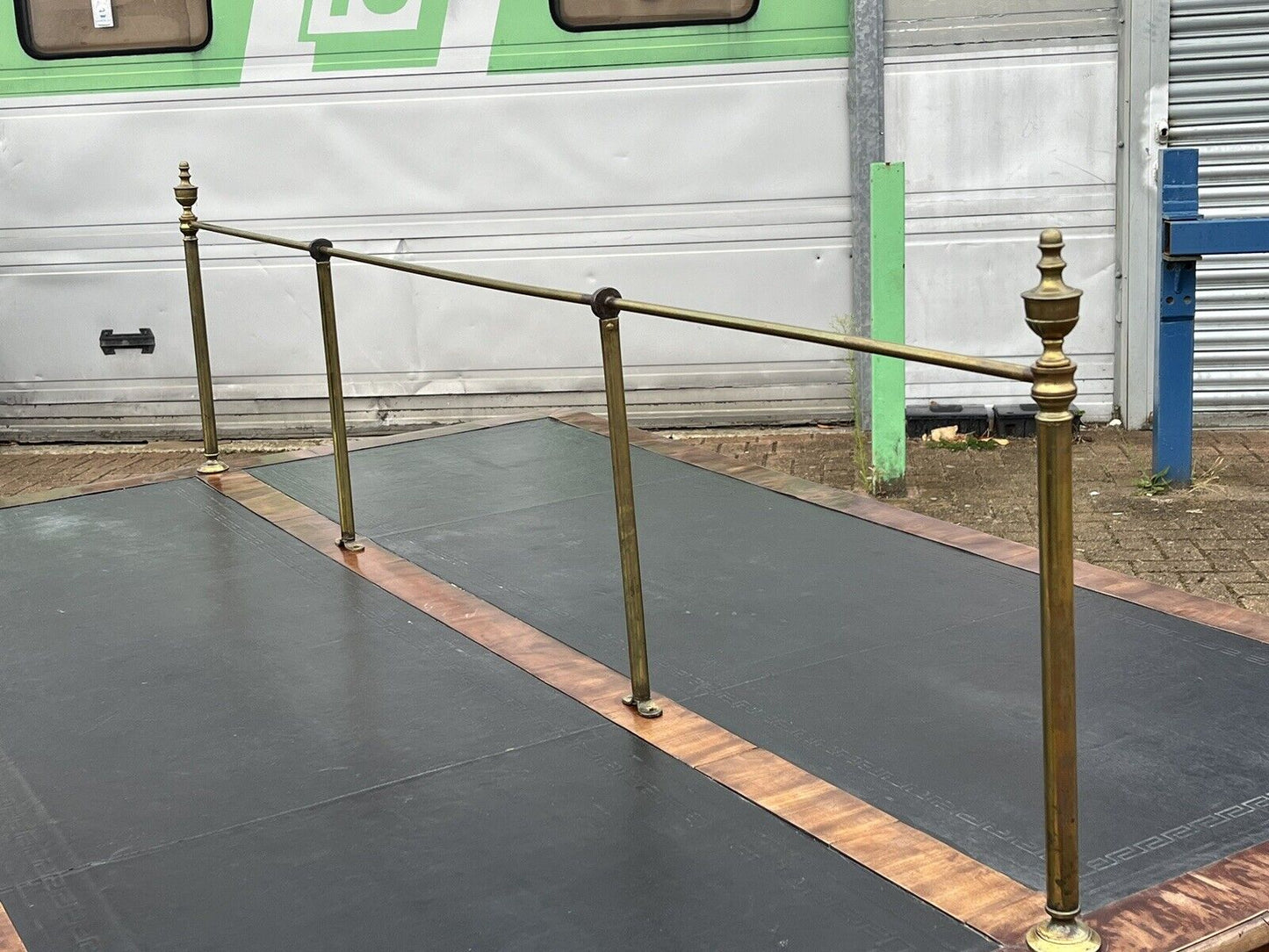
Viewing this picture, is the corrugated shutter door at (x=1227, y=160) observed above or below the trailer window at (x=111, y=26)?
below

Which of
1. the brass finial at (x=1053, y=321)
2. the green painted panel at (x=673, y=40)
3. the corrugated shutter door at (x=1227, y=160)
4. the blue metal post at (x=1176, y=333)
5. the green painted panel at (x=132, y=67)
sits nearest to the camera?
the brass finial at (x=1053, y=321)

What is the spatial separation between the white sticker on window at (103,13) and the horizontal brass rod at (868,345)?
5067 millimetres

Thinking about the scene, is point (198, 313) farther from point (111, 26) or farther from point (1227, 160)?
point (1227, 160)

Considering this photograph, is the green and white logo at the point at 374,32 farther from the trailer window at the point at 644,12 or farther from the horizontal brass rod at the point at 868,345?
the horizontal brass rod at the point at 868,345

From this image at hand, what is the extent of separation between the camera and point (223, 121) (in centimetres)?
686

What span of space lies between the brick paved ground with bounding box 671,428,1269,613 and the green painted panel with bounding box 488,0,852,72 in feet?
5.63

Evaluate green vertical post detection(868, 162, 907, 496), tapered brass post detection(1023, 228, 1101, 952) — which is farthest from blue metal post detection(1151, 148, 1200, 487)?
tapered brass post detection(1023, 228, 1101, 952)

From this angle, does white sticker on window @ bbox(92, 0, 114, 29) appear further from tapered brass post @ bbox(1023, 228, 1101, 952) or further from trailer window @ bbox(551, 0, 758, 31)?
tapered brass post @ bbox(1023, 228, 1101, 952)

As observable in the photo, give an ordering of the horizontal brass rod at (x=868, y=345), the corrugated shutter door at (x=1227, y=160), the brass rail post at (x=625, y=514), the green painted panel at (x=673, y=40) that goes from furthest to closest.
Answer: the green painted panel at (x=673, y=40)
the corrugated shutter door at (x=1227, y=160)
the brass rail post at (x=625, y=514)
the horizontal brass rod at (x=868, y=345)

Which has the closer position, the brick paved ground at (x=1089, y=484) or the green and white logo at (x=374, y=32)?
the brick paved ground at (x=1089, y=484)

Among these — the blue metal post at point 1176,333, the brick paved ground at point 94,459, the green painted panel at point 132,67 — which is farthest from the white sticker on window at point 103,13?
the blue metal post at point 1176,333

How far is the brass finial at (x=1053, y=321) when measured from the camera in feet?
6.01

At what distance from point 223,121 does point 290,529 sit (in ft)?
10.9

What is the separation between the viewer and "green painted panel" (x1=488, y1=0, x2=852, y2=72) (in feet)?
21.1
